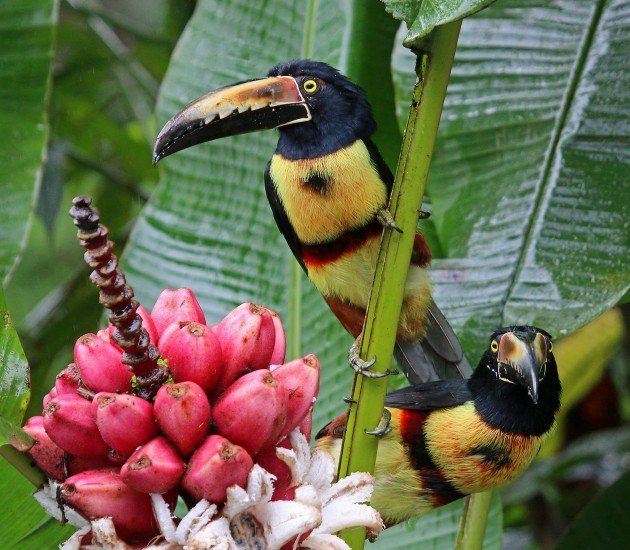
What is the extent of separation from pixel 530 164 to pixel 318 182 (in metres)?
0.49

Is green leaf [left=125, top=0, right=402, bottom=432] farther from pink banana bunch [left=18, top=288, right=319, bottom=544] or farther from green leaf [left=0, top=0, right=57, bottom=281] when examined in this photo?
pink banana bunch [left=18, top=288, right=319, bottom=544]

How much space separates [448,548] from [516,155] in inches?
30.0

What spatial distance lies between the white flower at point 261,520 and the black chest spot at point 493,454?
0.63 meters

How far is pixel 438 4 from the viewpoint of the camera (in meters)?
0.95

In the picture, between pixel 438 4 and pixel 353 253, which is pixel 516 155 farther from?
pixel 438 4

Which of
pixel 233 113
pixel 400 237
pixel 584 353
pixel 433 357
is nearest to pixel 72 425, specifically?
pixel 400 237

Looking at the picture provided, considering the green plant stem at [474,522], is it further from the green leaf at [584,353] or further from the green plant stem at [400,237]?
the green leaf at [584,353]

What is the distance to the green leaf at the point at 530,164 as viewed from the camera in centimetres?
172

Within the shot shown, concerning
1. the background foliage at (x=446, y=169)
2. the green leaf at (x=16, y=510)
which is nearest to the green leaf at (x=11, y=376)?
the green leaf at (x=16, y=510)

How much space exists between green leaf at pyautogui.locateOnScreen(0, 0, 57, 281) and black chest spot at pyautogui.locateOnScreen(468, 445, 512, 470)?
917mm

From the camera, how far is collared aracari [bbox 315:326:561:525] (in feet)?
5.13

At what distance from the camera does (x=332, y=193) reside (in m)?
1.51

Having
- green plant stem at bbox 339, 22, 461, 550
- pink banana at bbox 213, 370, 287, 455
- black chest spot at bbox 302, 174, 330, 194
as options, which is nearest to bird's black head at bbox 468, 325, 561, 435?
black chest spot at bbox 302, 174, 330, 194

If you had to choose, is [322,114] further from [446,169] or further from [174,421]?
[174,421]
